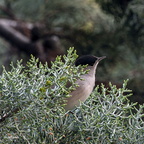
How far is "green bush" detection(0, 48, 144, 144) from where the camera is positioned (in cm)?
154

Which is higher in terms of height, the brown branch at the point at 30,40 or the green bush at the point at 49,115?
the brown branch at the point at 30,40

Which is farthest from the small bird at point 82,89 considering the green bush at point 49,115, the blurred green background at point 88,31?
the blurred green background at point 88,31

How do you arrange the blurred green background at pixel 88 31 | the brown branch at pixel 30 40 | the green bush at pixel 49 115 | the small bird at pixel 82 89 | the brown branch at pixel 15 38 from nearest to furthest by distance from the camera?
the green bush at pixel 49 115 → the small bird at pixel 82 89 → the blurred green background at pixel 88 31 → the brown branch at pixel 30 40 → the brown branch at pixel 15 38

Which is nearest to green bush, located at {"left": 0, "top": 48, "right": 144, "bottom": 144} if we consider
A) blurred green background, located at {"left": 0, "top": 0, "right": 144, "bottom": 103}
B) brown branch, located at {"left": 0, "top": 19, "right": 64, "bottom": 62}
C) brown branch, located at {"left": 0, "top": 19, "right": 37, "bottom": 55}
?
blurred green background, located at {"left": 0, "top": 0, "right": 144, "bottom": 103}

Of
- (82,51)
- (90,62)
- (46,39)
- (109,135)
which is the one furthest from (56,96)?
(46,39)

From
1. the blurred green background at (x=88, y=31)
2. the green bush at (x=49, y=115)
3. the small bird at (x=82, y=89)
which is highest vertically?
the blurred green background at (x=88, y=31)

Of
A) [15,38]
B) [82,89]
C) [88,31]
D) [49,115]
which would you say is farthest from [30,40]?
[49,115]

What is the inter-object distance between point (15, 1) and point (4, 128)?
269cm

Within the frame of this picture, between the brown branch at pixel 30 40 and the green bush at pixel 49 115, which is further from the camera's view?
the brown branch at pixel 30 40

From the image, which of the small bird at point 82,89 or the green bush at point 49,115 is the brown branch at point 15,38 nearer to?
the small bird at point 82,89

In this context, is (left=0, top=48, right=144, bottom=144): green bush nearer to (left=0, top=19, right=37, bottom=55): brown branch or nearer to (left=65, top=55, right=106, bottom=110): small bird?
(left=65, top=55, right=106, bottom=110): small bird

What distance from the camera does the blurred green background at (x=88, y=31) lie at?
3234mm

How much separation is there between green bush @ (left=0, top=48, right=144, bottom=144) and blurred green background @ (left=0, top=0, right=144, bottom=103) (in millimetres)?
1051

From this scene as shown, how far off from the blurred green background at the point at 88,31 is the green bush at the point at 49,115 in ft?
3.45
